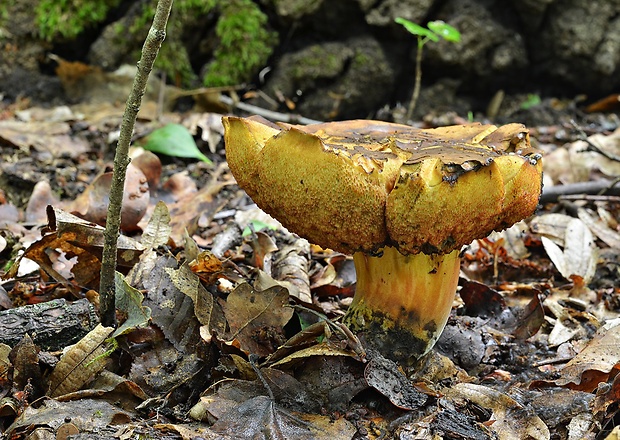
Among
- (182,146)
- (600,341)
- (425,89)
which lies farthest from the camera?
(425,89)

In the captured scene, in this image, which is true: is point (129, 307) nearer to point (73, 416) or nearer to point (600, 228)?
point (73, 416)

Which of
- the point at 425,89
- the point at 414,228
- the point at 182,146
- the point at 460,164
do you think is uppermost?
the point at 460,164

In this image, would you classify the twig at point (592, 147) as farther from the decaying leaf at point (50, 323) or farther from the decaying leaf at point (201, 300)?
the decaying leaf at point (50, 323)

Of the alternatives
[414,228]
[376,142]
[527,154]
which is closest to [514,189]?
[527,154]

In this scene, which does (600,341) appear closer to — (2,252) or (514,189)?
(514,189)

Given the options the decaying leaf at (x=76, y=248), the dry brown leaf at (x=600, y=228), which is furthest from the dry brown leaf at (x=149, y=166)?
the dry brown leaf at (x=600, y=228)

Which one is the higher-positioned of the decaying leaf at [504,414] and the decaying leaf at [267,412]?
the decaying leaf at [267,412]
